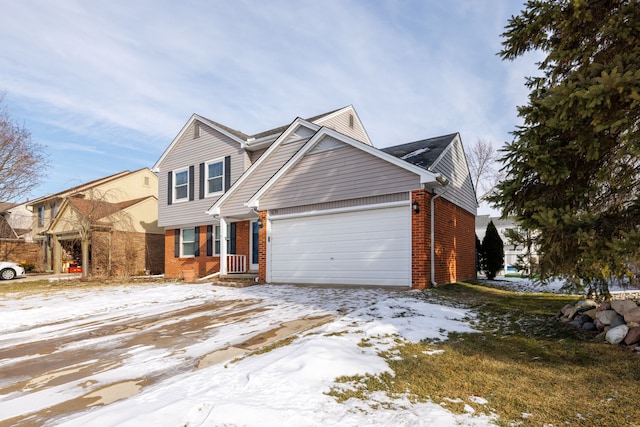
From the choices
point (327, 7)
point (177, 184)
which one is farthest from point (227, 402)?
point (177, 184)

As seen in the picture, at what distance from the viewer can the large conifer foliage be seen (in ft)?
13.1

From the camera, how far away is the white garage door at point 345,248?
9.83m

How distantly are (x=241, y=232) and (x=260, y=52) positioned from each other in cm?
704

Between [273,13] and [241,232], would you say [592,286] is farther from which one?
[241,232]

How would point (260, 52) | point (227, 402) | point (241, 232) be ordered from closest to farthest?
point (227, 402), point (260, 52), point (241, 232)

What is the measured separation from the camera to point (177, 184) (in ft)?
57.6

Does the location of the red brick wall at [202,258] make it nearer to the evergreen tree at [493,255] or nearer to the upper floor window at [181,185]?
the upper floor window at [181,185]

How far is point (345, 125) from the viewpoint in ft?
53.0

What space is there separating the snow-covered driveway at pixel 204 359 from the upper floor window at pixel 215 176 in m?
8.27

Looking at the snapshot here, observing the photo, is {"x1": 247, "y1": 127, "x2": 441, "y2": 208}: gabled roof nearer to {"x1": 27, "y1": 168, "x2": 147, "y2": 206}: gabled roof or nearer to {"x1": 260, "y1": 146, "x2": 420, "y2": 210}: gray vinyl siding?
{"x1": 260, "y1": 146, "x2": 420, "y2": 210}: gray vinyl siding

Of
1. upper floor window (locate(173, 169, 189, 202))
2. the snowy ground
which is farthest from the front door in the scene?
the snowy ground

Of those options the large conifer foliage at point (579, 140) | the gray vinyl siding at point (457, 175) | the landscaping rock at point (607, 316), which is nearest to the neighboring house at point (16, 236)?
the gray vinyl siding at point (457, 175)

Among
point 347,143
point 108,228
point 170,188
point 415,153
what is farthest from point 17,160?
point 415,153

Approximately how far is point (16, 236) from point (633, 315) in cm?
3765
